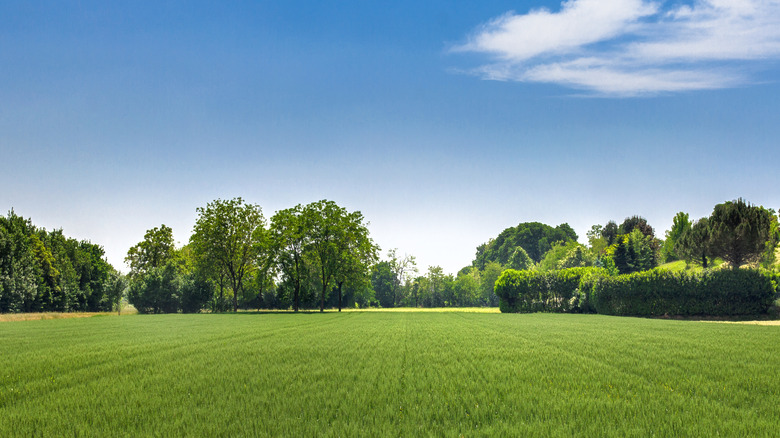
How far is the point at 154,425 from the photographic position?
5.50 meters

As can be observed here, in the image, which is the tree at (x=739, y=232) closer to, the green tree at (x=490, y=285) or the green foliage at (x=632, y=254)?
the green foliage at (x=632, y=254)

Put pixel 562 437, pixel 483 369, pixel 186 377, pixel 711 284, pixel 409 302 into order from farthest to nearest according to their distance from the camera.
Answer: pixel 409 302
pixel 711 284
pixel 483 369
pixel 186 377
pixel 562 437

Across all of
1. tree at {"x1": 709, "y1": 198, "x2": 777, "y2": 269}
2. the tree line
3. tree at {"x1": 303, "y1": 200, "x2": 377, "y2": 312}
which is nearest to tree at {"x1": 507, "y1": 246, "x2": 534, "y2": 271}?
A: the tree line

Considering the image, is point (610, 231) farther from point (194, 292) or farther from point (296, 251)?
point (194, 292)

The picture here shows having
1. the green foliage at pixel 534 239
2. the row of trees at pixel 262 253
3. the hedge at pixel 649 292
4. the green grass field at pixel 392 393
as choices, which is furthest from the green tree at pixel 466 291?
the green grass field at pixel 392 393

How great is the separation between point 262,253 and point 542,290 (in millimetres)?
36442

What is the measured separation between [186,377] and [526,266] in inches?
4331

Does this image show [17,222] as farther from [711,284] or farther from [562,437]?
[711,284]

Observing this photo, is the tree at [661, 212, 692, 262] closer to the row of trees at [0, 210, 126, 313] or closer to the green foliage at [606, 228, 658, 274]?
the green foliage at [606, 228, 658, 274]

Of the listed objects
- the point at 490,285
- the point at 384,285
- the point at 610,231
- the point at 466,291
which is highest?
the point at 610,231

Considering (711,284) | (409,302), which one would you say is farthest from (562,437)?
(409,302)

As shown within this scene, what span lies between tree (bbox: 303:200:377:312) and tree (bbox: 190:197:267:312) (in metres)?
6.94

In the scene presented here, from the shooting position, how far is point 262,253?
57219 millimetres

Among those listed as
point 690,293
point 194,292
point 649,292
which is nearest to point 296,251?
point 194,292
